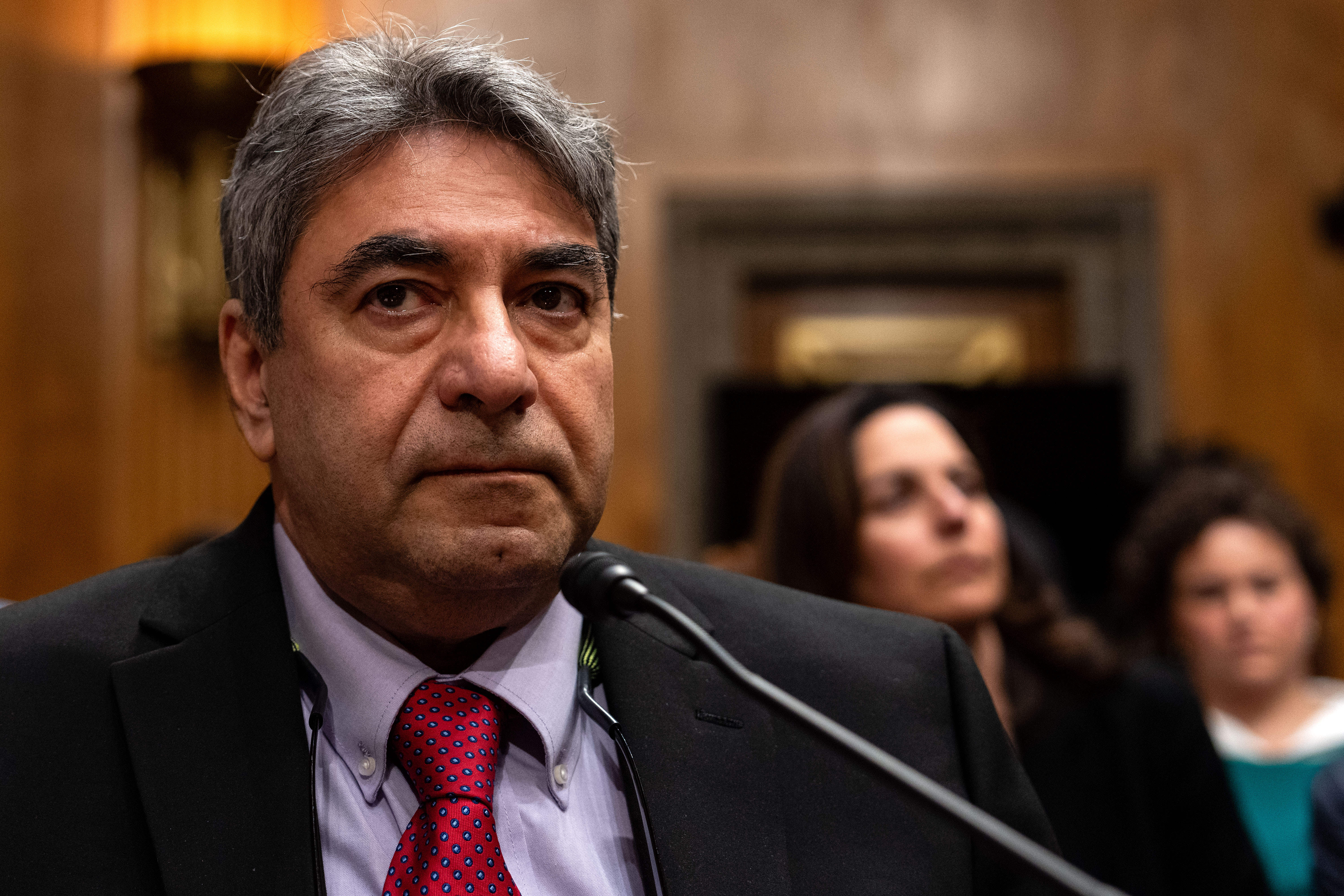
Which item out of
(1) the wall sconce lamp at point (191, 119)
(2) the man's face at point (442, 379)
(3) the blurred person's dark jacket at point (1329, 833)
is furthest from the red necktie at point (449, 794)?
(1) the wall sconce lamp at point (191, 119)

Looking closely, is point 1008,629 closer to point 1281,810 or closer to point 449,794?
point 1281,810

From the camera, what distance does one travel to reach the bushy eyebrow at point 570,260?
1255 millimetres

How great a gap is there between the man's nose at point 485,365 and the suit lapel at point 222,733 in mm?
300

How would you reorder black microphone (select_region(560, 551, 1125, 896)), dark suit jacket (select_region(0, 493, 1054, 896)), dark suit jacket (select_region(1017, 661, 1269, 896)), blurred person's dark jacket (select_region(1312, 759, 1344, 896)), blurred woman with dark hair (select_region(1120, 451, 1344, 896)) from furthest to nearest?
blurred woman with dark hair (select_region(1120, 451, 1344, 896)), dark suit jacket (select_region(1017, 661, 1269, 896)), blurred person's dark jacket (select_region(1312, 759, 1344, 896)), dark suit jacket (select_region(0, 493, 1054, 896)), black microphone (select_region(560, 551, 1125, 896))

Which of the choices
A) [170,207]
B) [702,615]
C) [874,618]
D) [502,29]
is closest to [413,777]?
[702,615]

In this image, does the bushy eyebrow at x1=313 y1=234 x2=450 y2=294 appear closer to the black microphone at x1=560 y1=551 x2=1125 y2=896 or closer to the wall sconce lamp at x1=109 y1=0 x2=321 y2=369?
the black microphone at x1=560 y1=551 x2=1125 y2=896

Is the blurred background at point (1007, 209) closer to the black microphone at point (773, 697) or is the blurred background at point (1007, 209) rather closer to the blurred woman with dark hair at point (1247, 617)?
the blurred woman with dark hair at point (1247, 617)

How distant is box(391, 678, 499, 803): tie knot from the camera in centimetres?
119

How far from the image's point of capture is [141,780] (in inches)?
45.1

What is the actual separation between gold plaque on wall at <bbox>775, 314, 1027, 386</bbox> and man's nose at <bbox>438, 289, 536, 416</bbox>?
2.69m

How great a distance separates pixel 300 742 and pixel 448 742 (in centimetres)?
13

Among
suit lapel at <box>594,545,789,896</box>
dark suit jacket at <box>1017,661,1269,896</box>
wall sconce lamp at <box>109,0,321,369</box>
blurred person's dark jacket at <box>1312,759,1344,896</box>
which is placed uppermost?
wall sconce lamp at <box>109,0,321,369</box>

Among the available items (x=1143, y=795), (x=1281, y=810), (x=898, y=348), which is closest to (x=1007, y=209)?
(x=898, y=348)

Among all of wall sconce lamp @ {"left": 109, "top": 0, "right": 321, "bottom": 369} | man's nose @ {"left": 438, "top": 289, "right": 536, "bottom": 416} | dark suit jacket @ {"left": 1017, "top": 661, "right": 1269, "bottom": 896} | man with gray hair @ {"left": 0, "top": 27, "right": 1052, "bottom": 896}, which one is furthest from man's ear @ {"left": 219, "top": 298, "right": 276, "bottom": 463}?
wall sconce lamp @ {"left": 109, "top": 0, "right": 321, "bottom": 369}
